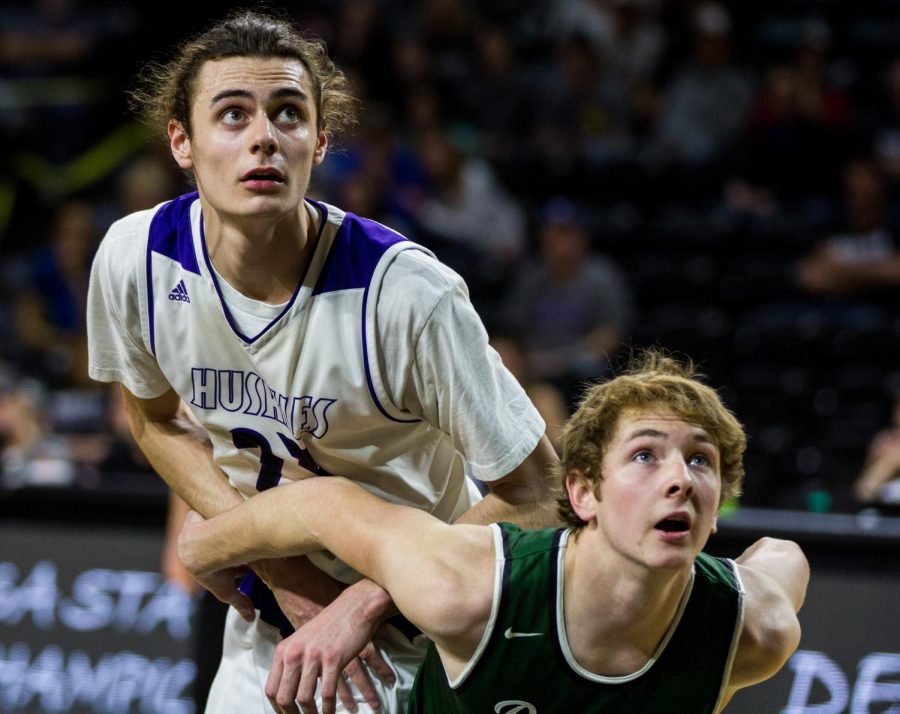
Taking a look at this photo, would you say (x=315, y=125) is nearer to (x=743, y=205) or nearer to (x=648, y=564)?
(x=648, y=564)

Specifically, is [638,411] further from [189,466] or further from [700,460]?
[189,466]

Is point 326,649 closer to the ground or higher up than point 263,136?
closer to the ground

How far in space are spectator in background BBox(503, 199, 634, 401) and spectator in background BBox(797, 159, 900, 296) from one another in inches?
41.3

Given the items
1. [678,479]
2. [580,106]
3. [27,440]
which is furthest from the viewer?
[580,106]

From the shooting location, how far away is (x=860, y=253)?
737 centimetres

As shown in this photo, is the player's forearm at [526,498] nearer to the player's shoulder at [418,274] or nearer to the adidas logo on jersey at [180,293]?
the player's shoulder at [418,274]

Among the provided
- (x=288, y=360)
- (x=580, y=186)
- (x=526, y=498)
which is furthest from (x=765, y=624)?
(x=580, y=186)

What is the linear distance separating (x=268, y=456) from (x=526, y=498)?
1.94 ft

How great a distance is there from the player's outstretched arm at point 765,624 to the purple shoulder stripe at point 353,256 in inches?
39.8

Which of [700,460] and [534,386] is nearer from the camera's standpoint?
[700,460]

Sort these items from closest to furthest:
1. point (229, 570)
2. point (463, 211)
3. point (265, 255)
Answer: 1. point (265, 255)
2. point (229, 570)
3. point (463, 211)

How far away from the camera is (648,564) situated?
260cm

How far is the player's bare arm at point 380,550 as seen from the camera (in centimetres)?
266

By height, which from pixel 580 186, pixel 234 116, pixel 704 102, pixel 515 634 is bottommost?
pixel 515 634
